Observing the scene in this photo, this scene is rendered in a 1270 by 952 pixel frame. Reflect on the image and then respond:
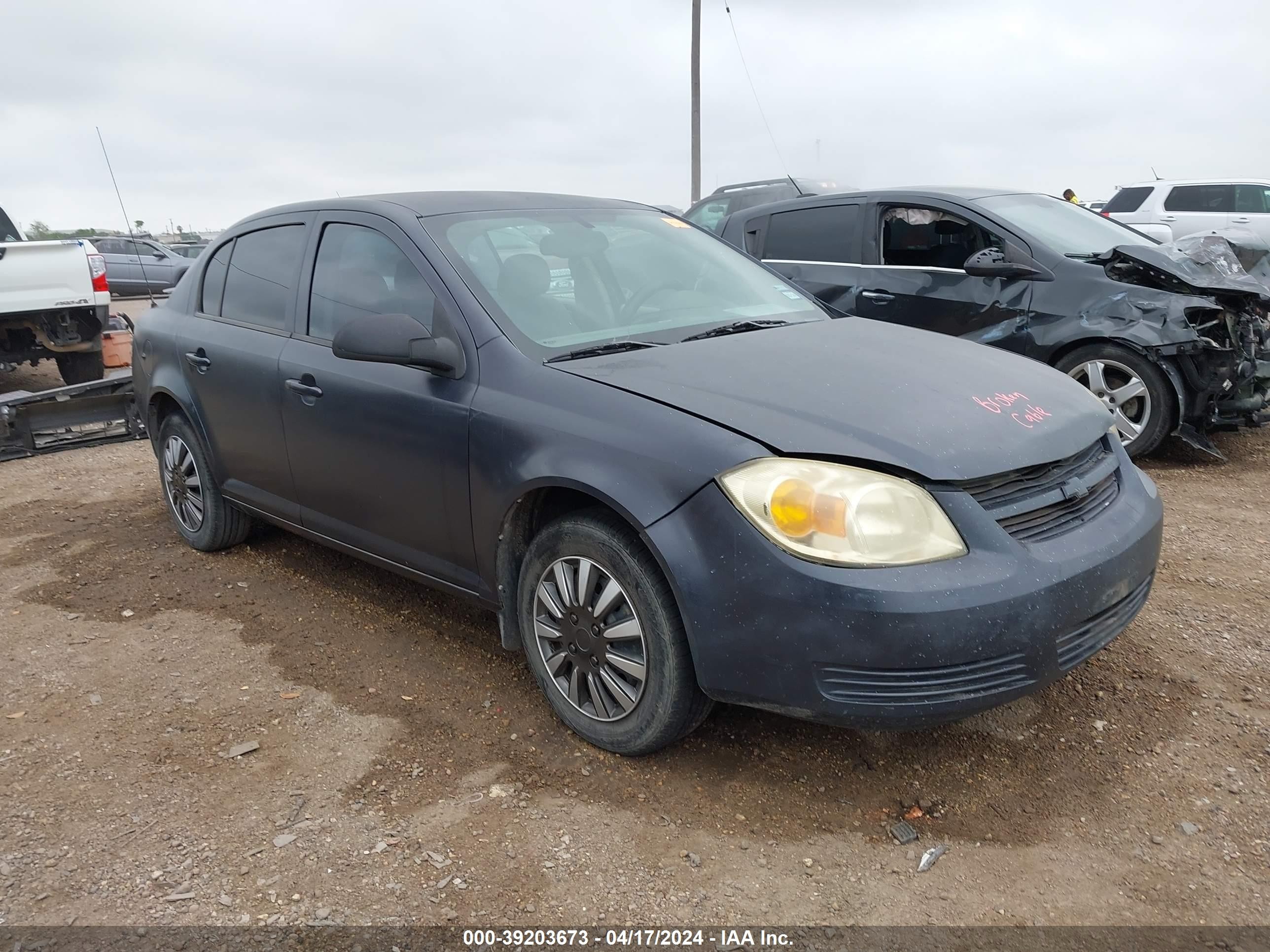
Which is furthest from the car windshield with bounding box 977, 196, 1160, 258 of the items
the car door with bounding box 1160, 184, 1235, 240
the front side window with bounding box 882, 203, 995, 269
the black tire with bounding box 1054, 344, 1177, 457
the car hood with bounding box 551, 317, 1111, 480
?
the car door with bounding box 1160, 184, 1235, 240

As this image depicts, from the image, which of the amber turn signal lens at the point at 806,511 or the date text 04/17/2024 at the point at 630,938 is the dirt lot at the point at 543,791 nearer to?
the date text 04/17/2024 at the point at 630,938

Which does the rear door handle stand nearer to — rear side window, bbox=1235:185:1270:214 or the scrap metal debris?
the scrap metal debris

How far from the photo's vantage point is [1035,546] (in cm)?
249

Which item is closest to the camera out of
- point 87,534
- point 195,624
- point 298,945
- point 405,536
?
point 298,945

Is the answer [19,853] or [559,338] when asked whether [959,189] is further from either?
[19,853]

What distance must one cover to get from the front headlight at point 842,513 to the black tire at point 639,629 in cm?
37

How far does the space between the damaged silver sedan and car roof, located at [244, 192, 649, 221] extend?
2.91 m

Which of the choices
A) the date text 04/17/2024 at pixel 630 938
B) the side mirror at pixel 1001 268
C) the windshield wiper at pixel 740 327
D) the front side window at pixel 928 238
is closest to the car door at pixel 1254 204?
the front side window at pixel 928 238

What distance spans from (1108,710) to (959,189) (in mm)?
4444

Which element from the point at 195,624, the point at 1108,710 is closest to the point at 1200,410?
the point at 1108,710

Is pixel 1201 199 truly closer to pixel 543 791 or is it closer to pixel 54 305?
pixel 54 305

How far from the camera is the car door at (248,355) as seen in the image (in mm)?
3938

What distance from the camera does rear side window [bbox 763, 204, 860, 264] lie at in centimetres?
671

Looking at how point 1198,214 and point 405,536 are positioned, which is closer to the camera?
point 405,536
